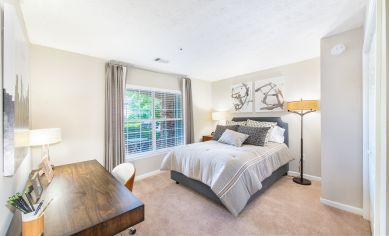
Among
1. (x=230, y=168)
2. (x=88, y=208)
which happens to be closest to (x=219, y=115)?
(x=230, y=168)

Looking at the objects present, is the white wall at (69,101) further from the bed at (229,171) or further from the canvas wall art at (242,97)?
the canvas wall art at (242,97)

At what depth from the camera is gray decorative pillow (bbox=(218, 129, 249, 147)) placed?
2.94 meters

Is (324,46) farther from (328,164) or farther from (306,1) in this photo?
(328,164)

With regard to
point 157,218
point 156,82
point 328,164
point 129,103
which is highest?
point 156,82

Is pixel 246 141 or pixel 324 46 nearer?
pixel 324 46

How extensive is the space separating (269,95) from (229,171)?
227 cm

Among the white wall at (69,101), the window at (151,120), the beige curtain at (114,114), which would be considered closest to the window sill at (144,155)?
the window at (151,120)

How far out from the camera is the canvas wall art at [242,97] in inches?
152

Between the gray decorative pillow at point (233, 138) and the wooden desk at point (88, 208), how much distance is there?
214 cm

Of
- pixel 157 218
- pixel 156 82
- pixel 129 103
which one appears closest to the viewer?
pixel 157 218

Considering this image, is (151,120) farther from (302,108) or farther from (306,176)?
(306,176)

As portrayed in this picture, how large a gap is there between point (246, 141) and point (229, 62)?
1.59 meters

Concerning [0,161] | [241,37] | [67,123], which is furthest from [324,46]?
[67,123]

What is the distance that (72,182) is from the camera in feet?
4.63
